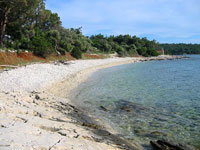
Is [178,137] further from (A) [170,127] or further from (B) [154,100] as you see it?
(B) [154,100]

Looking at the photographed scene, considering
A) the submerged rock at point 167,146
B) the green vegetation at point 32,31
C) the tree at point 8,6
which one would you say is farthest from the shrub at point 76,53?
the submerged rock at point 167,146

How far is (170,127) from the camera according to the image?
807 centimetres

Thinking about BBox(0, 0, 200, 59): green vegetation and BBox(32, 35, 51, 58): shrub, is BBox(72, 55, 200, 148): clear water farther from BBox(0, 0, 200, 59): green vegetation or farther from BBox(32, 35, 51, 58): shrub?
BBox(32, 35, 51, 58): shrub

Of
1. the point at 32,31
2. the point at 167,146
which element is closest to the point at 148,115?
the point at 167,146

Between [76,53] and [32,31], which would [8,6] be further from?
[76,53]

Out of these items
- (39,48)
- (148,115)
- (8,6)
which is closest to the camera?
(148,115)

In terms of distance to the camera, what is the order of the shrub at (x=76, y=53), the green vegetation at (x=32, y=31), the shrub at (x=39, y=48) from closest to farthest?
1. the green vegetation at (x=32, y=31)
2. the shrub at (x=39, y=48)
3. the shrub at (x=76, y=53)

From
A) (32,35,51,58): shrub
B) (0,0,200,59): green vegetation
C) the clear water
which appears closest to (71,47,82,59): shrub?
(0,0,200,59): green vegetation

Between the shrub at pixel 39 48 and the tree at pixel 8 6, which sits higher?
the tree at pixel 8 6

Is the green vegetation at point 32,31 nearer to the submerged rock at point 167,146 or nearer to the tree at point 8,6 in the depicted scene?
the tree at point 8,6

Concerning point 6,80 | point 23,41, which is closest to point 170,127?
point 6,80

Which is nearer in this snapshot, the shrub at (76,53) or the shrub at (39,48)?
the shrub at (39,48)

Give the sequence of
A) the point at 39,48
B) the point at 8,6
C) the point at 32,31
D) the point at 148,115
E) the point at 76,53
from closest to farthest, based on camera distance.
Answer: the point at 148,115
the point at 8,6
the point at 39,48
the point at 32,31
the point at 76,53

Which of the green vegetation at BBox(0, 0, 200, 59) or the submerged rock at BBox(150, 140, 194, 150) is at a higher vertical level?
the green vegetation at BBox(0, 0, 200, 59)
